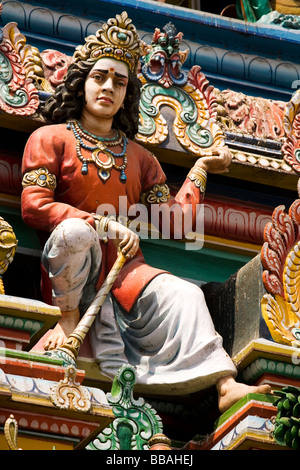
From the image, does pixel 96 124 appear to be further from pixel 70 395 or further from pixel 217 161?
pixel 70 395

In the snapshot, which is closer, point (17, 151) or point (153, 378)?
point (153, 378)

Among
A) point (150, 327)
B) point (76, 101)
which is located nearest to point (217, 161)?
point (76, 101)

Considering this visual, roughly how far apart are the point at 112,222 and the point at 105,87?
2.49ft

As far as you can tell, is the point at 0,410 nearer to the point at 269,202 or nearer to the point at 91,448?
the point at 91,448

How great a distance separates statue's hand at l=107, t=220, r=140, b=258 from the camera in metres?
9.06

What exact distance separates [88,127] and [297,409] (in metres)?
2.07

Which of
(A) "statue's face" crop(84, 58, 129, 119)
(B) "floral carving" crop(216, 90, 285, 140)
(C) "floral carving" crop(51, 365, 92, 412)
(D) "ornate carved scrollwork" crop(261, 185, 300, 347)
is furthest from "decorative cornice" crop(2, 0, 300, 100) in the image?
(C) "floral carving" crop(51, 365, 92, 412)

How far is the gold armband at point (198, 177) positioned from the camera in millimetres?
9719

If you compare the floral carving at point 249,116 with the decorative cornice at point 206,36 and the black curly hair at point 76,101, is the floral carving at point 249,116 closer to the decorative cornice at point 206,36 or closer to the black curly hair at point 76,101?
the decorative cornice at point 206,36

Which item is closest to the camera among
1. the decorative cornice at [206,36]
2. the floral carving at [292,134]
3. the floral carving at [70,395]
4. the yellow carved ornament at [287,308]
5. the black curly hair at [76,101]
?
the floral carving at [70,395]

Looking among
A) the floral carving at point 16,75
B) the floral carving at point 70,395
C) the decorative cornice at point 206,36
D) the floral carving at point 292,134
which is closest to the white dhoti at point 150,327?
the floral carving at point 70,395

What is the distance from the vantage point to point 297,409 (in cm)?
830

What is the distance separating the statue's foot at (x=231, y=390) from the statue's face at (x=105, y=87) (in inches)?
62.9
